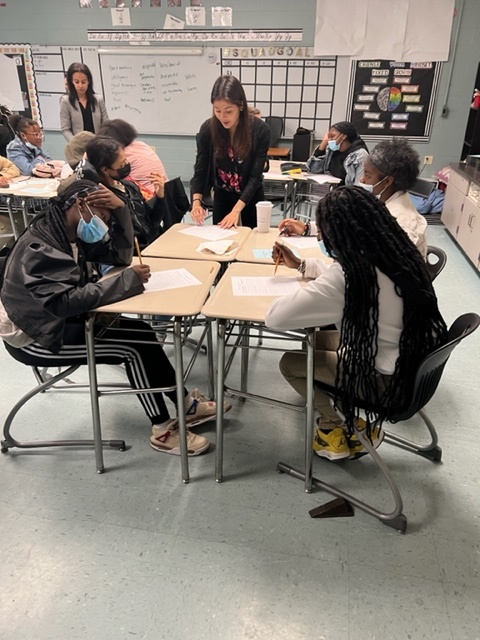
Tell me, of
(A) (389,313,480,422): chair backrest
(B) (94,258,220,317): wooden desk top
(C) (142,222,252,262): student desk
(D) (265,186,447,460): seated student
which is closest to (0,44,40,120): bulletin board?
(C) (142,222,252,262): student desk

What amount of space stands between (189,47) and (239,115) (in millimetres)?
3874

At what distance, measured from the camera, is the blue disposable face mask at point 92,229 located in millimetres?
1684

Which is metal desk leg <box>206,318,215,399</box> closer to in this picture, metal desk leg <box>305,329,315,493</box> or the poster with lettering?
metal desk leg <box>305,329,315,493</box>

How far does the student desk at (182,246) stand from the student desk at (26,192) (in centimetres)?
142

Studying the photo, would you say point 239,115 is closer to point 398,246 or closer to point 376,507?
point 398,246

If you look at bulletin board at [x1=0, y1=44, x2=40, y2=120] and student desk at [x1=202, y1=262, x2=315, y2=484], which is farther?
bulletin board at [x1=0, y1=44, x2=40, y2=120]

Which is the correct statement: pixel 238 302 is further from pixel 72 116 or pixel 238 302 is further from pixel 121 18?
pixel 121 18

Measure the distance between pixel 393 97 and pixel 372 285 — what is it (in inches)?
195

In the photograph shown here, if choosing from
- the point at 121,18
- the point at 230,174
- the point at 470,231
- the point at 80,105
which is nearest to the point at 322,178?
the point at 470,231

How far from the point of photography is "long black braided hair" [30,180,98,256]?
164 cm

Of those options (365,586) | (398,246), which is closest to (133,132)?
(398,246)

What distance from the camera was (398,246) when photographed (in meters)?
1.42

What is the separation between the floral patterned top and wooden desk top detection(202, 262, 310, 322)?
1007mm

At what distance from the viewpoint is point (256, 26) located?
5.45 m
